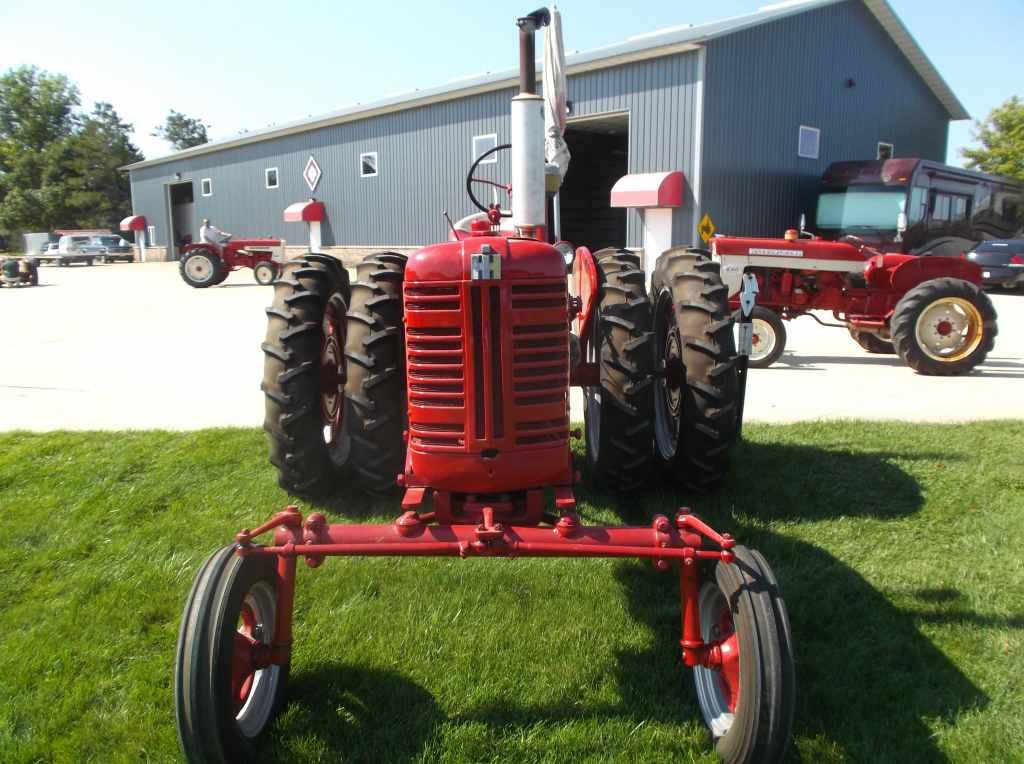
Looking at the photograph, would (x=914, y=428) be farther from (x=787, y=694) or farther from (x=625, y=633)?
(x=787, y=694)

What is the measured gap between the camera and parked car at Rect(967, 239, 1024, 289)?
17.3 meters

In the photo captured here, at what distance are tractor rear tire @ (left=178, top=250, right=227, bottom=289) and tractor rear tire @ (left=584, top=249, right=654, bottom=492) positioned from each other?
16831 mm

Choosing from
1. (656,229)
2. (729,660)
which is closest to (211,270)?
(656,229)

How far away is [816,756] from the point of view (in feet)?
7.66

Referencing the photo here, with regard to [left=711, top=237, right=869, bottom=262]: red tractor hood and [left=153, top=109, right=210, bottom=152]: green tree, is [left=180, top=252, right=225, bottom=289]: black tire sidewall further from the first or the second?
[left=153, top=109, right=210, bottom=152]: green tree

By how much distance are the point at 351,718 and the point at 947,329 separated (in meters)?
7.40

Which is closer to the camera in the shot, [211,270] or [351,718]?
[351,718]

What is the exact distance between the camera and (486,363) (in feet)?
8.55

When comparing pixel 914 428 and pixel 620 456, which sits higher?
pixel 620 456

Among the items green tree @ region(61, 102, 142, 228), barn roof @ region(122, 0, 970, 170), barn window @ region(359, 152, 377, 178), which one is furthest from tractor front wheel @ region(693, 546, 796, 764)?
green tree @ region(61, 102, 142, 228)

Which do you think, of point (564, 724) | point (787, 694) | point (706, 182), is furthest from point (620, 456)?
point (706, 182)

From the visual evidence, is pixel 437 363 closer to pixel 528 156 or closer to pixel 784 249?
pixel 528 156

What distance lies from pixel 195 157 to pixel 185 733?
1309 inches

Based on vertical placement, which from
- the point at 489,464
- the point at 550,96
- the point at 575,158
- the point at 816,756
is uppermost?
the point at 575,158
